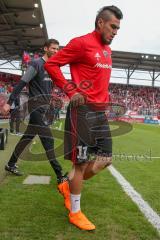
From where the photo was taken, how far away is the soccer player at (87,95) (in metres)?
4.72

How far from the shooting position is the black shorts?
190 inches

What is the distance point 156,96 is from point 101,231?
63219mm

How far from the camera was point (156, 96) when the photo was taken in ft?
219

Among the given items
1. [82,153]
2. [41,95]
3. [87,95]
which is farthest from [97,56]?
[41,95]

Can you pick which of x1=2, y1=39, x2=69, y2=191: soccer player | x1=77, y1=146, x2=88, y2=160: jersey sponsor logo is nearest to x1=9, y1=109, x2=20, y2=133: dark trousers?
x1=2, y1=39, x2=69, y2=191: soccer player

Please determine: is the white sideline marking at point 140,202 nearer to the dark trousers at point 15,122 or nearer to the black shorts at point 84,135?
the black shorts at point 84,135

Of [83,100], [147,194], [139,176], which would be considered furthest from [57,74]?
[139,176]

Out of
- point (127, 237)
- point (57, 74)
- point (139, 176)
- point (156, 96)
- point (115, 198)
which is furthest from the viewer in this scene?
point (156, 96)

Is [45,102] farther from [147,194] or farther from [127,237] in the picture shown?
[127,237]

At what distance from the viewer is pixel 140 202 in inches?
232

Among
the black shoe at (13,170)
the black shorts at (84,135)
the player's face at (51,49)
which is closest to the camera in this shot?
the black shorts at (84,135)

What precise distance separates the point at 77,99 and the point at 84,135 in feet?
1.55

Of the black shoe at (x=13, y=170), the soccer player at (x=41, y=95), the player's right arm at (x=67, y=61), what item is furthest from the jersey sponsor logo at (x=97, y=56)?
the black shoe at (x=13, y=170)

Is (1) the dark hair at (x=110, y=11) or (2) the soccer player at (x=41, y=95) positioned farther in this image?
(2) the soccer player at (x=41, y=95)
